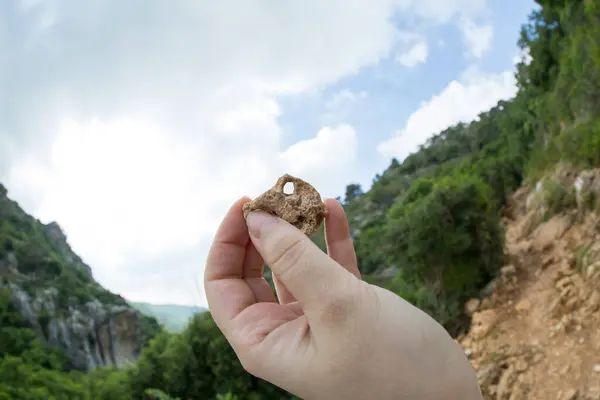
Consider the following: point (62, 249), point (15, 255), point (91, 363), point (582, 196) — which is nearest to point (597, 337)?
point (582, 196)

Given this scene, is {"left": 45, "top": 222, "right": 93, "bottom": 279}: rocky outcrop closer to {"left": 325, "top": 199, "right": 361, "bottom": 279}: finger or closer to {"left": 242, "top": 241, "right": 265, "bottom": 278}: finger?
{"left": 242, "top": 241, "right": 265, "bottom": 278}: finger

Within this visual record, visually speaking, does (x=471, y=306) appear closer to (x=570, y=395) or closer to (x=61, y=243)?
(x=570, y=395)

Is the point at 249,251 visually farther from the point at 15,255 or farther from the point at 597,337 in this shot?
the point at 15,255

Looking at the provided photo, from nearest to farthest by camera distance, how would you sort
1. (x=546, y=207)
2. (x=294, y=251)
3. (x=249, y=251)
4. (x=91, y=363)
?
(x=294, y=251) < (x=249, y=251) < (x=546, y=207) < (x=91, y=363)

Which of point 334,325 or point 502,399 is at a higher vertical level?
point 334,325

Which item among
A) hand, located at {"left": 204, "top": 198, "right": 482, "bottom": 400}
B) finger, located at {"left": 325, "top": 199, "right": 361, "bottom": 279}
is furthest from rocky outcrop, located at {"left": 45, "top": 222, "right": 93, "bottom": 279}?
hand, located at {"left": 204, "top": 198, "right": 482, "bottom": 400}

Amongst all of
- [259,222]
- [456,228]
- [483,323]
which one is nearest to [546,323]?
[483,323]

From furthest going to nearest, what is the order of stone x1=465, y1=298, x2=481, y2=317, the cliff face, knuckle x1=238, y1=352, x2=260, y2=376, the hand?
the cliff face
stone x1=465, y1=298, x2=481, y2=317
knuckle x1=238, y1=352, x2=260, y2=376
the hand
